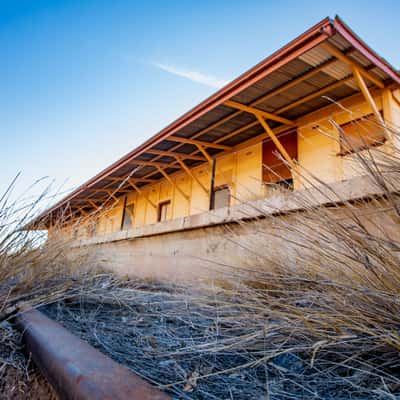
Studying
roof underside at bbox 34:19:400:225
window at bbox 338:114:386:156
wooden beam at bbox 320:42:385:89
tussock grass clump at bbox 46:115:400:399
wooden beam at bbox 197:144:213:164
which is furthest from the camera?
wooden beam at bbox 197:144:213:164

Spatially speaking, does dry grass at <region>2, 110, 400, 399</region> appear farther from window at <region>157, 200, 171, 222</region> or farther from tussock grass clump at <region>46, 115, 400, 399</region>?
window at <region>157, 200, 171, 222</region>

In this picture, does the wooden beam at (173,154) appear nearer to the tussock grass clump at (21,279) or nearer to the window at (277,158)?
the window at (277,158)

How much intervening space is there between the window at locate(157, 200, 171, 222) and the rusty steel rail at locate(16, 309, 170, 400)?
8331 mm

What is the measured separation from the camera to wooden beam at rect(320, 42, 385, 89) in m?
3.86

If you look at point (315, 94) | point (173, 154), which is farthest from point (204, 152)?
point (315, 94)

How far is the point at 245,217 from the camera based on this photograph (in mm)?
2176

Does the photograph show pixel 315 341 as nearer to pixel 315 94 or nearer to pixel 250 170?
pixel 315 94

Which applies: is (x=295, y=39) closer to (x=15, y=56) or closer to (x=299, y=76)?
(x=299, y=76)

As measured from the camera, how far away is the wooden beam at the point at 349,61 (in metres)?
3.86

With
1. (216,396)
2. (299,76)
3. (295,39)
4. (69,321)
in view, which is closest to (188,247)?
(69,321)

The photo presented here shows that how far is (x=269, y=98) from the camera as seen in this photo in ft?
17.4

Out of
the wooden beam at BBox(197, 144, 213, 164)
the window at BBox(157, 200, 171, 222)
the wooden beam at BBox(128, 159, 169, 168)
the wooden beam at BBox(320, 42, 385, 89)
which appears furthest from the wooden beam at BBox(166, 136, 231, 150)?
the wooden beam at BBox(320, 42, 385, 89)

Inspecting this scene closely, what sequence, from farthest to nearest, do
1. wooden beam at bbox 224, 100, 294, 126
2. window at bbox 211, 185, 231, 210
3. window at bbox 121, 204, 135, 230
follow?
window at bbox 121, 204, 135, 230, window at bbox 211, 185, 231, 210, wooden beam at bbox 224, 100, 294, 126

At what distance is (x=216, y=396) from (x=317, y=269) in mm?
636
